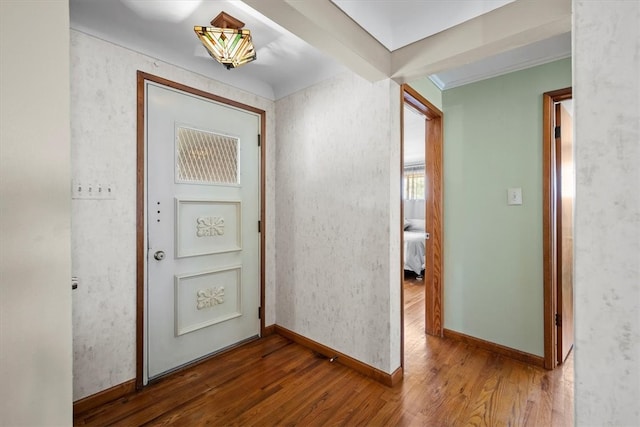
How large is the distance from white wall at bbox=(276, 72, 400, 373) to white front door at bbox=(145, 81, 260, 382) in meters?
0.33

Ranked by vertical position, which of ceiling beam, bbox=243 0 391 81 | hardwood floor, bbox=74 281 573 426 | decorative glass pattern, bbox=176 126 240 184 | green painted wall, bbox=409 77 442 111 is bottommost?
hardwood floor, bbox=74 281 573 426

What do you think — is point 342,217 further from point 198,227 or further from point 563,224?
point 563,224

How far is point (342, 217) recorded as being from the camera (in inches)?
86.6

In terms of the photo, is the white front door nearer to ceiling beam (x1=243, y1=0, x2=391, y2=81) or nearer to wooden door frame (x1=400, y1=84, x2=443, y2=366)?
ceiling beam (x1=243, y1=0, x2=391, y2=81)

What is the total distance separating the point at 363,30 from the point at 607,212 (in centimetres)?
156

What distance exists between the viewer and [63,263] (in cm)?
60

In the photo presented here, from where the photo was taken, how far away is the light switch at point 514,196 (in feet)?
7.16

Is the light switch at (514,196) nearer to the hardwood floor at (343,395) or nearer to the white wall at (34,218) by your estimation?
the hardwood floor at (343,395)

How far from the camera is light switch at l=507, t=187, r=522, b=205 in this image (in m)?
2.18

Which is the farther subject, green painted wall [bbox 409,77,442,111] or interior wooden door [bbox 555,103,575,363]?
green painted wall [bbox 409,77,442,111]

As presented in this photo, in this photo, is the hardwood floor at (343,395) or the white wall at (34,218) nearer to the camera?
the white wall at (34,218)

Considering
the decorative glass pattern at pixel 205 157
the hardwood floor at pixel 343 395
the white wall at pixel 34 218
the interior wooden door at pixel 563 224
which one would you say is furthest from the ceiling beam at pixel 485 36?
the hardwood floor at pixel 343 395

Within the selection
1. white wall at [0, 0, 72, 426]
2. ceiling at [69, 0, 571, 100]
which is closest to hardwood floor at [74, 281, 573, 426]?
white wall at [0, 0, 72, 426]

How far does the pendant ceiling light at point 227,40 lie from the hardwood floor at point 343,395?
2.10 meters
